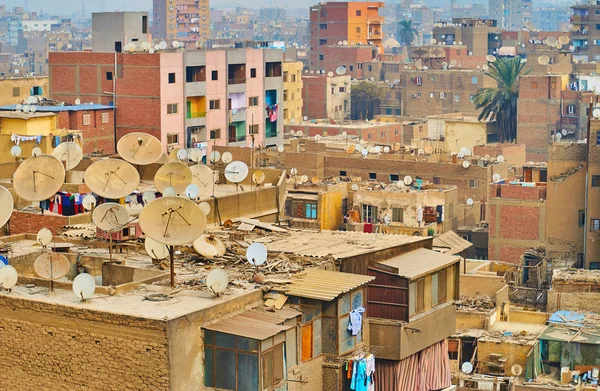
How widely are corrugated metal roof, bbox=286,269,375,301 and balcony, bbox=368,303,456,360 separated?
0.88 meters

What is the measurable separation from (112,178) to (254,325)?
848cm

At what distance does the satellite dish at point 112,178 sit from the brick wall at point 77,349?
666cm

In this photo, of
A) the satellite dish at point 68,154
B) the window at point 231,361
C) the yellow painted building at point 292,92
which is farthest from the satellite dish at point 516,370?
the yellow painted building at point 292,92

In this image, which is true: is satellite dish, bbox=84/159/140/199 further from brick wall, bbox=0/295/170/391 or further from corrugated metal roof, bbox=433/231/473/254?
corrugated metal roof, bbox=433/231/473/254

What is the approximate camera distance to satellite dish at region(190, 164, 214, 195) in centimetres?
3331

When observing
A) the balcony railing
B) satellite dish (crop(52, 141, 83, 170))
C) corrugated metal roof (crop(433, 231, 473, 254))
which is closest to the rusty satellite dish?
satellite dish (crop(52, 141, 83, 170))

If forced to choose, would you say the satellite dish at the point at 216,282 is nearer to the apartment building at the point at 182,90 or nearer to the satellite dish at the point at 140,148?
the satellite dish at the point at 140,148

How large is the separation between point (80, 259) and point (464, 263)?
2344cm

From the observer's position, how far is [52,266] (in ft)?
77.5

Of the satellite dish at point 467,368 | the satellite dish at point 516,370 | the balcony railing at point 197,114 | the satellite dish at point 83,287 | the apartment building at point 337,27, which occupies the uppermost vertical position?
the apartment building at point 337,27

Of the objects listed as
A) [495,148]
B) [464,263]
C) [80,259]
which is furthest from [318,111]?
[80,259]

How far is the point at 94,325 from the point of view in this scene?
70.1 feet

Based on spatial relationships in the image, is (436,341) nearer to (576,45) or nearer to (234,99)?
(234,99)

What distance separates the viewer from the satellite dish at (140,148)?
112 ft
